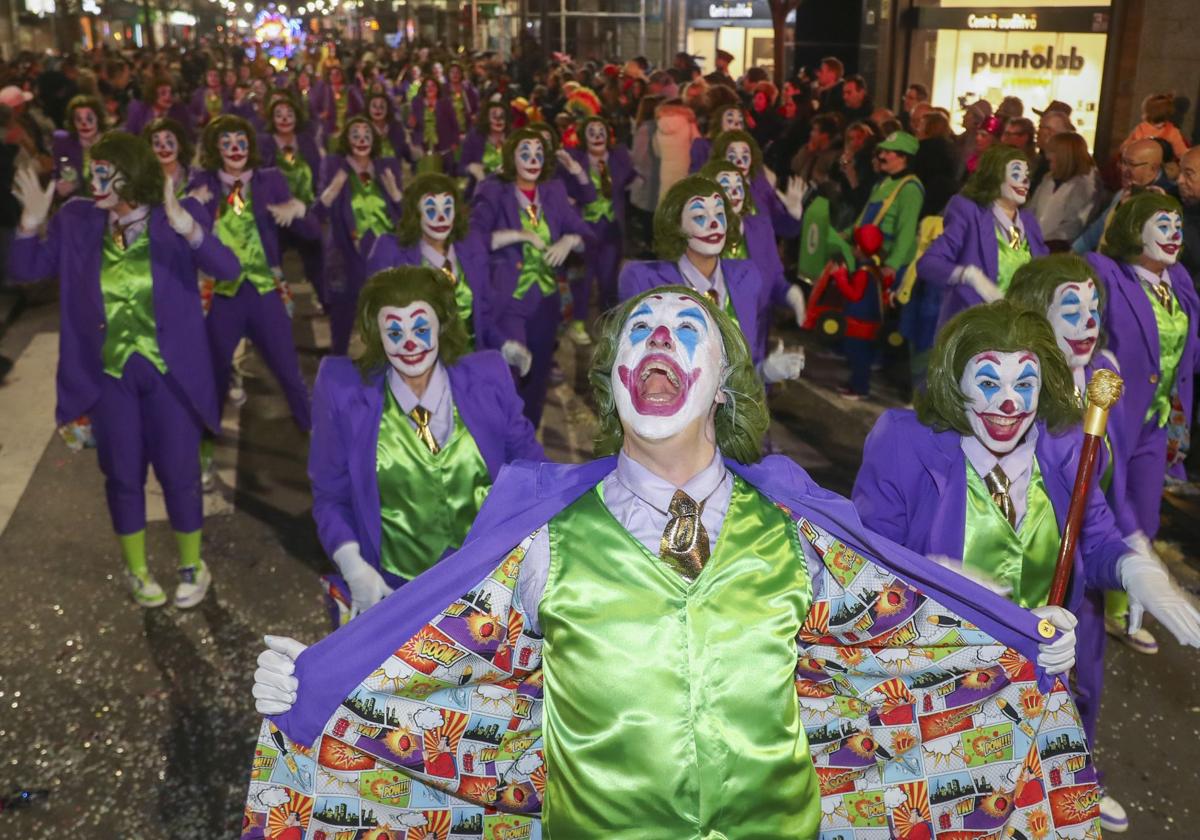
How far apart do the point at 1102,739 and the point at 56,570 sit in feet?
14.9

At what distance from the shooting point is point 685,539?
244 centimetres

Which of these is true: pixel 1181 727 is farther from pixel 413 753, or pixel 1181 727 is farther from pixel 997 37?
pixel 997 37

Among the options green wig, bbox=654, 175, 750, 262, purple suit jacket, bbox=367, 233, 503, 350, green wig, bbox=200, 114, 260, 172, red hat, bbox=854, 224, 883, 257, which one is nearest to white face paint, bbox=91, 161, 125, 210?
purple suit jacket, bbox=367, 233, 503, 350

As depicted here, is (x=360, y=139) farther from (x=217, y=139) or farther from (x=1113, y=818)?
(x=1113, y=818)

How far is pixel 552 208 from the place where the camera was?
729 centimetres

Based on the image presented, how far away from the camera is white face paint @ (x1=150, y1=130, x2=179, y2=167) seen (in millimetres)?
7707

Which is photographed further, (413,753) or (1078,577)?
(1078,577)

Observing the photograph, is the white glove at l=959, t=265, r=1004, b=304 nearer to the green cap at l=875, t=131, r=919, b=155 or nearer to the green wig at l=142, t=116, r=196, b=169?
the green cap at l=875, t=131, r=919, b=155

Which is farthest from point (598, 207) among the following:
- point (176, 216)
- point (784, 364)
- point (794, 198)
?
point (176, 216)

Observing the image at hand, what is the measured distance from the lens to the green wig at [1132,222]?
4.69m

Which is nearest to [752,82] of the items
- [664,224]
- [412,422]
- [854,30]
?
[854,30]

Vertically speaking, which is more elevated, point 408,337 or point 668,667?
point 408,337

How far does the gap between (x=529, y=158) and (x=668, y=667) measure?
5135 mm

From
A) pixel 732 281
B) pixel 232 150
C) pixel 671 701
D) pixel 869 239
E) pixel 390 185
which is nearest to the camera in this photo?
pixel 671 701
